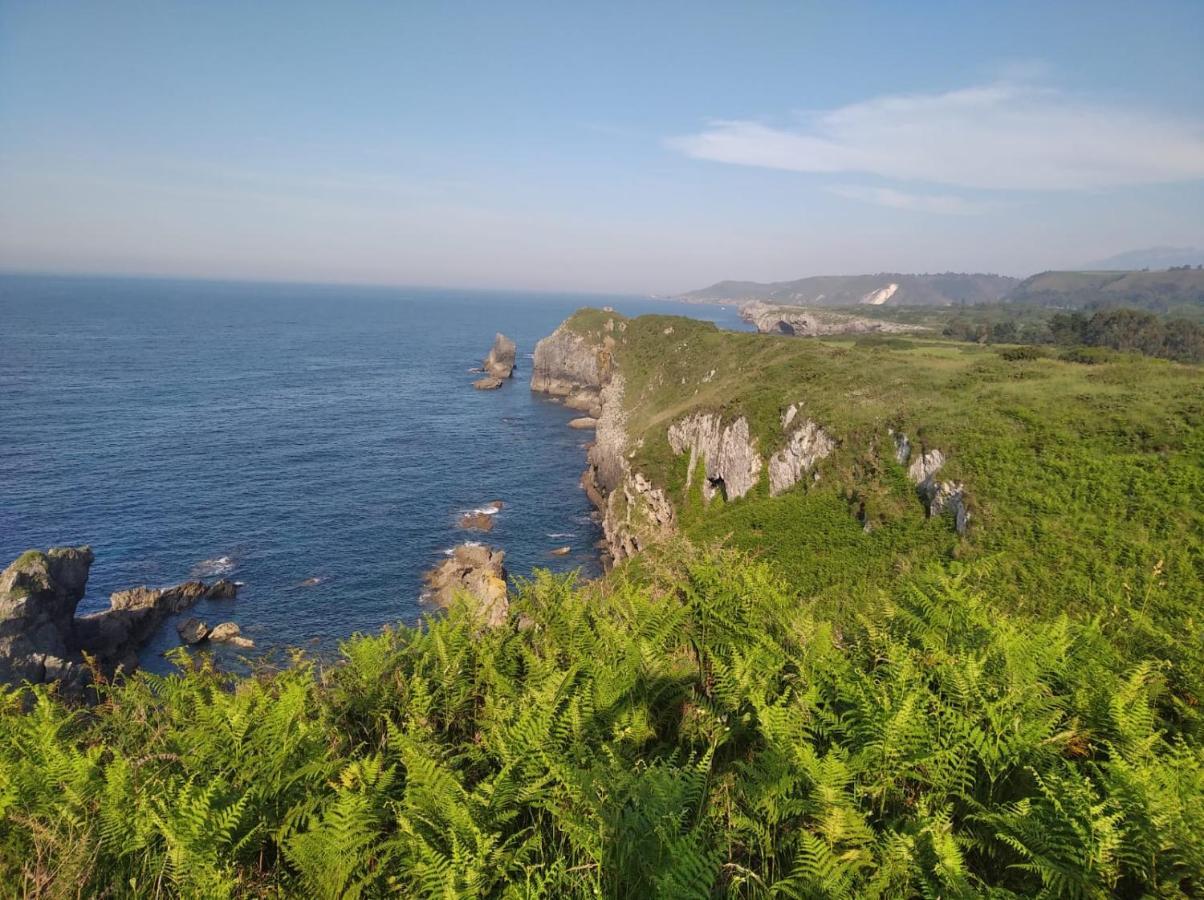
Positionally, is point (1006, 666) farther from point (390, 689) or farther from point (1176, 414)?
point (1176, 414)

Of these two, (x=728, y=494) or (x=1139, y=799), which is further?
(x=728, y=494)

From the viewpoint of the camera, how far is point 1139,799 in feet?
14.3

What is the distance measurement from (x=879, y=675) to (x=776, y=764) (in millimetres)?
2758

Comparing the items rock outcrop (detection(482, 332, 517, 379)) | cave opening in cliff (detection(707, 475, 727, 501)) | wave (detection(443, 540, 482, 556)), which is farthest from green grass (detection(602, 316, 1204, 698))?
rock outcrop (detection(482, 332, 517, 379))

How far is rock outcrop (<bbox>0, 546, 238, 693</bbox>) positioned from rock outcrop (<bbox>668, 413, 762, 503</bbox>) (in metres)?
39.0

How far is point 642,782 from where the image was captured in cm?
492

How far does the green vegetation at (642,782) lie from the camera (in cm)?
423

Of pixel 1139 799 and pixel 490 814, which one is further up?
pixel 1139 799

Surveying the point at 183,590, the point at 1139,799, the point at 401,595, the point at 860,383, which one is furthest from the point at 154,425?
the point at 1139,799

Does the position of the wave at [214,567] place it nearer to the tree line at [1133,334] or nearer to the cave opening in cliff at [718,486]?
the cave opening in cliff at [718,486]

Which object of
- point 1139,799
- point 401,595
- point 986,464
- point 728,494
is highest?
point 1139,799

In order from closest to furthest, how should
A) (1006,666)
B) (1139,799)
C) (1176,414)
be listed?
(1139,799) → (1006,666) → (1176,414)

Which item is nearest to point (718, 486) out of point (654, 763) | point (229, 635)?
point (229, 635)

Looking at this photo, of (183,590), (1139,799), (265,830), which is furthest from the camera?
(183,590)
